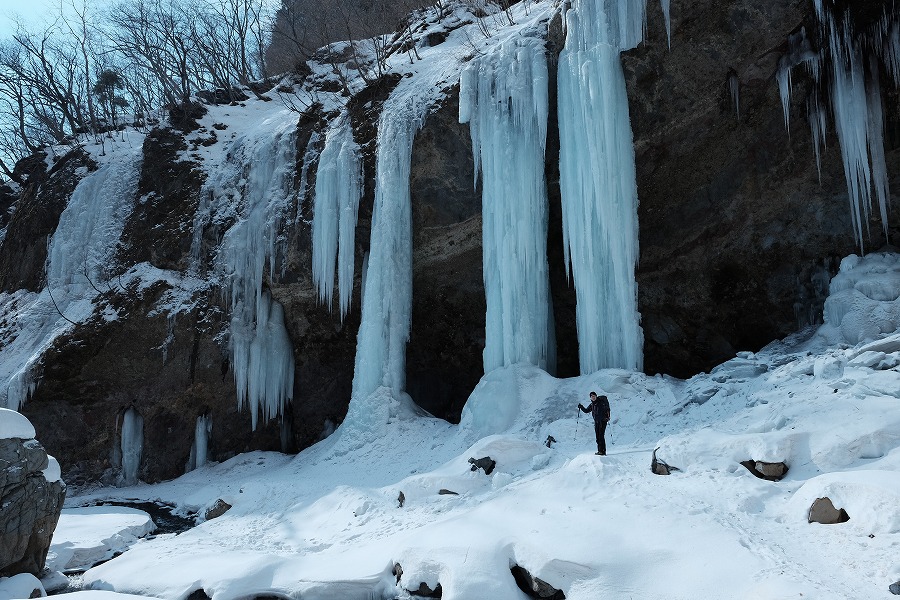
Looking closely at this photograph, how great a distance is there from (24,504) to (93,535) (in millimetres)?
2157

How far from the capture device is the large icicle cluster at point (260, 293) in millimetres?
15945

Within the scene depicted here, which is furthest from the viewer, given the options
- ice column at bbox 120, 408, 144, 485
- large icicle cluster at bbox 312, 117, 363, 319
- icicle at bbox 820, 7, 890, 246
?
ice column at bbox 120, 408, 144, 485

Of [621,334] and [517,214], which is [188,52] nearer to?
[517,214]

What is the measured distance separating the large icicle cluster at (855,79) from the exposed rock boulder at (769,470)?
6277 mm

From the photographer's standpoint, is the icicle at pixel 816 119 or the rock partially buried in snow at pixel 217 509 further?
the icicle at pixel 816 119

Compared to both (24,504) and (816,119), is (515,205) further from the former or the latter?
(24,504)

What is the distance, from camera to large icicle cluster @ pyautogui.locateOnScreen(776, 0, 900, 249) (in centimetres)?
1096

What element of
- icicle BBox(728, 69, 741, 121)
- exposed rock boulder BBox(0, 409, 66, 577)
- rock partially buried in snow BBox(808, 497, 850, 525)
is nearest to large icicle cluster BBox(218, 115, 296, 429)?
exposed rock boulder BBox(0, 409, 66, 577)

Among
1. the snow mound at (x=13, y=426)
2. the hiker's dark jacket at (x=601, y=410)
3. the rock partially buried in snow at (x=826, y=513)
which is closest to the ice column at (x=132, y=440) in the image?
the snow mound at (x=13, y=426)

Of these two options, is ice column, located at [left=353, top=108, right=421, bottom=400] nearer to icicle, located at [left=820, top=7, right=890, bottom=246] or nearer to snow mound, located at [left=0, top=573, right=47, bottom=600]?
snow mound, located at [left=0, top=573, right=47, bottom=600]

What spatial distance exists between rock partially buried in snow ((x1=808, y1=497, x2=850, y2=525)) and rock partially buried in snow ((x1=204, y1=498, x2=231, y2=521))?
358 inches

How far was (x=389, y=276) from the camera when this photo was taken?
554 inches

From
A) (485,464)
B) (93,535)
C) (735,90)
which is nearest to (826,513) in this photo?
(485,464)

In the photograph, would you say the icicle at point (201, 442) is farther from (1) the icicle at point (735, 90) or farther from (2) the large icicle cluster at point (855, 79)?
(2) the large icicle cluster at point (855, 79)
